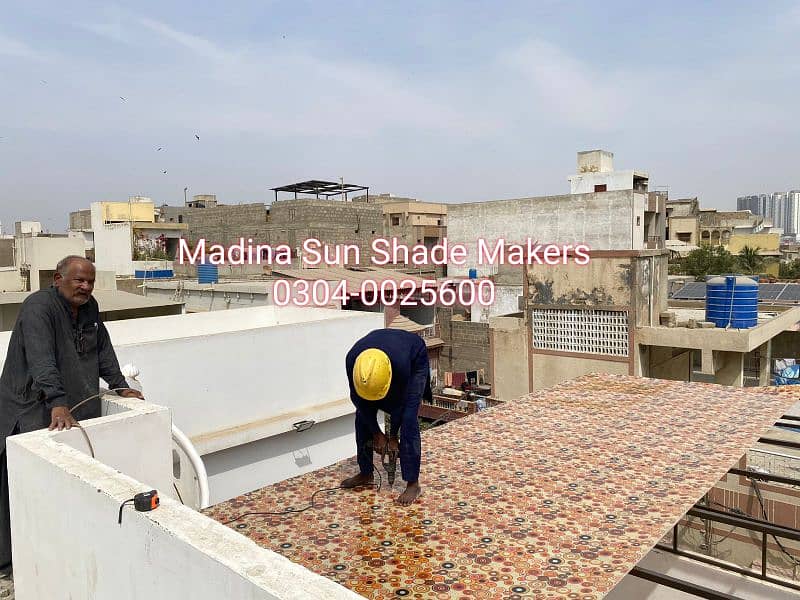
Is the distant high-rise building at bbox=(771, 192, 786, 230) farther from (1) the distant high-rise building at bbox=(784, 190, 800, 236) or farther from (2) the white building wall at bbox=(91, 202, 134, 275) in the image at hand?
(2) the white building wall at bbox=(91, 202, 134, 275)

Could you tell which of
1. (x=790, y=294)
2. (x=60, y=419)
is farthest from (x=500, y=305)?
(x=60, y=419)

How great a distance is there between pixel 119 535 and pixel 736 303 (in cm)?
1261

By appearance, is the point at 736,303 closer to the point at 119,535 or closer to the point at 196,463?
the point at 196,463

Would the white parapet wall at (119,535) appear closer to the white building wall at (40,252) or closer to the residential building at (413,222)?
the white building wall at (40,252)

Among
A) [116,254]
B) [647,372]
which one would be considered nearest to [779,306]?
[647,372]

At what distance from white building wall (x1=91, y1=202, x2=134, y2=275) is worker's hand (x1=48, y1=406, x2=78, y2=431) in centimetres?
2736

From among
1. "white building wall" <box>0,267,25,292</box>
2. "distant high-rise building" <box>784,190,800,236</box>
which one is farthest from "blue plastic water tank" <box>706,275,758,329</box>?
"distant high-rise building" <box>784,190,800,236</box>

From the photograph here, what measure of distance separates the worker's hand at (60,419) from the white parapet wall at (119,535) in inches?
1.8

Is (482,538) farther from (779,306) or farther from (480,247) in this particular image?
(480,247)

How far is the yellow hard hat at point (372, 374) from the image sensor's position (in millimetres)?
3748

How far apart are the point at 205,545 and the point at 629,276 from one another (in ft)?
38.7

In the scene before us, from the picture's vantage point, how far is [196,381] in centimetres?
743

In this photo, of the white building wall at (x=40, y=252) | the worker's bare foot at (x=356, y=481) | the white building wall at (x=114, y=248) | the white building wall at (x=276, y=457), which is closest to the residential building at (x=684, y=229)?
the white building wall at (x=114, y=248)

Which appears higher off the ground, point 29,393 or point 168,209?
point 168,209
